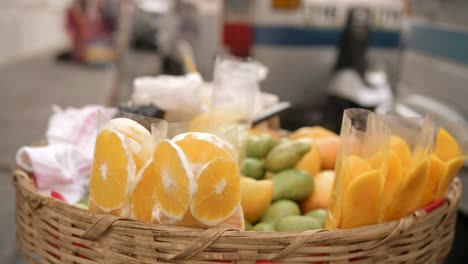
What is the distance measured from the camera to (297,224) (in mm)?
856

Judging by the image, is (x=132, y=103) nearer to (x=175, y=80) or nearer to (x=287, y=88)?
(x=175, y=80)

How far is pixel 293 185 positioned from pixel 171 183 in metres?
0.32

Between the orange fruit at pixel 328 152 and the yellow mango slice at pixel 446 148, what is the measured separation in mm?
221

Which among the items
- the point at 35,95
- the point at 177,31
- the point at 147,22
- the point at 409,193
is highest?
the point at 409,193

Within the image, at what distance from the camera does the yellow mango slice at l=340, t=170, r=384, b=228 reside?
2.65ft

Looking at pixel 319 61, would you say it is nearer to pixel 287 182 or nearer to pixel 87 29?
pixel 287 182

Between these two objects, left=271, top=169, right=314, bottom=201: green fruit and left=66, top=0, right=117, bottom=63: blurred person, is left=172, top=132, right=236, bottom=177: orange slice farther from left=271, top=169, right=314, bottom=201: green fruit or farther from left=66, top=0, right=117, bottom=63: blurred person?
left=66, top=0, right=117, bottom=63: blurred person

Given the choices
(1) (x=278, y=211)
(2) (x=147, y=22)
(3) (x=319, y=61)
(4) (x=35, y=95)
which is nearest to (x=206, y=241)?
(1) (x=278, y=211)

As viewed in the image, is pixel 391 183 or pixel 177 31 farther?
pixel 177 31

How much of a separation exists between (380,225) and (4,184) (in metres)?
2.28

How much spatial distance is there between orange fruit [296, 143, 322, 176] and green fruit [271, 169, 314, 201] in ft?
0.16

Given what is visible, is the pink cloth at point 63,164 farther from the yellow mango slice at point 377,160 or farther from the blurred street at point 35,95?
the blurred street at point 35,95

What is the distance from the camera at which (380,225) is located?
79cm

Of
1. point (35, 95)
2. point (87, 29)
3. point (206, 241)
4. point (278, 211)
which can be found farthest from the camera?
point (87, 29)
